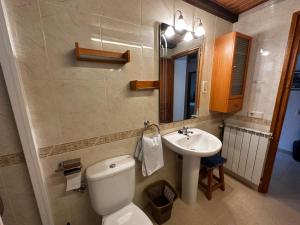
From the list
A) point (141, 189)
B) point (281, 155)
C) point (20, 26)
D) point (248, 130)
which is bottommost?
point (281, 155)

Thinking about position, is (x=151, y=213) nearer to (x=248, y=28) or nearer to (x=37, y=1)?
(x=37, y=1)

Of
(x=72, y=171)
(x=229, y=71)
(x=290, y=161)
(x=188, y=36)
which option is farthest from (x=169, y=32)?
(x=290, y=161)

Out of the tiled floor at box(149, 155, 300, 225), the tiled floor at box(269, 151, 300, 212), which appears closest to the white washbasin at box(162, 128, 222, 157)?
the tiled floor at box(149, 155, 300, 225)

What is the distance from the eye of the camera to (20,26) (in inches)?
31.6

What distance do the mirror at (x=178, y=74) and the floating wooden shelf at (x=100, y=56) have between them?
44 centimetres

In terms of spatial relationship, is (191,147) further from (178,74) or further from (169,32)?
(169,32)

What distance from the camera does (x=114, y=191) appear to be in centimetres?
110

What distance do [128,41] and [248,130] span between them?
1.84 metres

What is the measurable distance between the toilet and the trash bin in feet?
1.13

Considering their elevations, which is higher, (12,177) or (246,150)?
(12,177)

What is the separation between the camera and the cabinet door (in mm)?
1628

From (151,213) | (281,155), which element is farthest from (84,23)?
(281,155)

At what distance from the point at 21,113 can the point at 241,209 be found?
2.26 m

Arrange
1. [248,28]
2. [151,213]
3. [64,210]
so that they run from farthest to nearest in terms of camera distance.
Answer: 1. [248,28]
2. [151,213]
3. [64,210]
